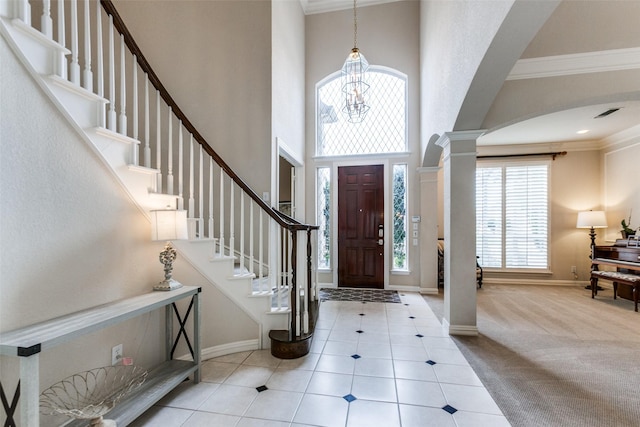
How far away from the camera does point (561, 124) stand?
15.4 ft

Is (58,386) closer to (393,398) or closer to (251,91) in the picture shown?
(393,398)

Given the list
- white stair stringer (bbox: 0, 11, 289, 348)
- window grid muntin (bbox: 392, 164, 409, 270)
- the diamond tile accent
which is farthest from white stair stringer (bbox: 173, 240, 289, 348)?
window grid muntin (bbox: 392, 164, 409, 270)

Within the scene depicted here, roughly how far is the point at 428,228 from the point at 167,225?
4.34 metres

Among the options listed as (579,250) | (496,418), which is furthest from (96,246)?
(579,250)

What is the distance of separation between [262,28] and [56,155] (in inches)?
119

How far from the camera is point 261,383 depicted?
7.20 feet

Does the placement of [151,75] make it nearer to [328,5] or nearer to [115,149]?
[115,149]

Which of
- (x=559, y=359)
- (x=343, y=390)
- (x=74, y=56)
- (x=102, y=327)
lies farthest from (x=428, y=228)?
(x=74, y=56)

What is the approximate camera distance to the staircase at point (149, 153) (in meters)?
1.56

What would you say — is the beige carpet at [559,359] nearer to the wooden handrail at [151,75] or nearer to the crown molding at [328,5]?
the wooden handrail at [151,75]

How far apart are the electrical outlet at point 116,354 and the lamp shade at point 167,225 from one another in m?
0.81

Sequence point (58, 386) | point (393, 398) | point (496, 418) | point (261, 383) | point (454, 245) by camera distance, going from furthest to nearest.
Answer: point (454, 245), point (261, 383), point (393, 398), point (496, 418), point (58, 386)

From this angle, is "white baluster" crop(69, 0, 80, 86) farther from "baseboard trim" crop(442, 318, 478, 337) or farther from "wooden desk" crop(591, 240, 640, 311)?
"wooden desk" crop(591, 240, 640, 311)

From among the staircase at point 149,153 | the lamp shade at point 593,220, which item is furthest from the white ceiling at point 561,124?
the staircase at point 149,153
